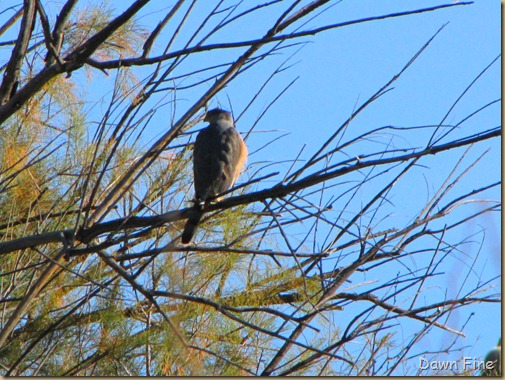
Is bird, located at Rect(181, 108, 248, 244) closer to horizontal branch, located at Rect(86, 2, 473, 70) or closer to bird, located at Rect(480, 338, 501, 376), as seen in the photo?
horizontal branch, located at Rect(86, 2, 473, 70)

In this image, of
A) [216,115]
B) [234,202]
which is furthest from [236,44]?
[216,115]

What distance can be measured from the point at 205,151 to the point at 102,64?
3.85 feet

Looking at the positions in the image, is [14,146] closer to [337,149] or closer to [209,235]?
[209,235]

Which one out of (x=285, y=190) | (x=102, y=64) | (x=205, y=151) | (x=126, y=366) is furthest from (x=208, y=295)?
(x=285, y=190)

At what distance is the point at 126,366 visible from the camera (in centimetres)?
382

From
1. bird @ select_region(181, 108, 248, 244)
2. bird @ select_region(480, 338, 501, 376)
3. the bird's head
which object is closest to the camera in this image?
bird @ select_region(480, 338, 501, 376)

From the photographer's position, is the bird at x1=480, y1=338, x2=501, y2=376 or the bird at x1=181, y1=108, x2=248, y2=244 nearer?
the bird at x1=480, y1=338, x2=501, y2=376

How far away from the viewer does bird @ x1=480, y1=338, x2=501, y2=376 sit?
10.2 feet

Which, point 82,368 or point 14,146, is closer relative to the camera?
point 82,368

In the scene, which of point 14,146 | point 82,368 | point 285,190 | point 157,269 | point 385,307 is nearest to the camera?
point 285,190

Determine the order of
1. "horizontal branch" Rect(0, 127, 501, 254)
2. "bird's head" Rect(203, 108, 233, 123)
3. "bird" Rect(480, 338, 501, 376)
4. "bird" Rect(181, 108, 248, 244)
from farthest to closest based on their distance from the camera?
"bird's head" Rect(203, 108, 233, 123) → "bird" Rect(181, 108, 248, 244) → "bird" Rect(480, 338, 501, 376) → "horizontal branch" Rect(0, 127, 501, 254)

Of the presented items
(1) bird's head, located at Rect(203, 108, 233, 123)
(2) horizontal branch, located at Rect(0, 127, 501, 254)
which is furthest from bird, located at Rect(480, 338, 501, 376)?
(1) bird's head, located at Rect(203, 108, 233, 123)

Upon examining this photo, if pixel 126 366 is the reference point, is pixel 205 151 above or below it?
above

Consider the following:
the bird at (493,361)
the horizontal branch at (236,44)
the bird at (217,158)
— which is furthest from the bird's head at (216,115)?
the bird at (493,361)
